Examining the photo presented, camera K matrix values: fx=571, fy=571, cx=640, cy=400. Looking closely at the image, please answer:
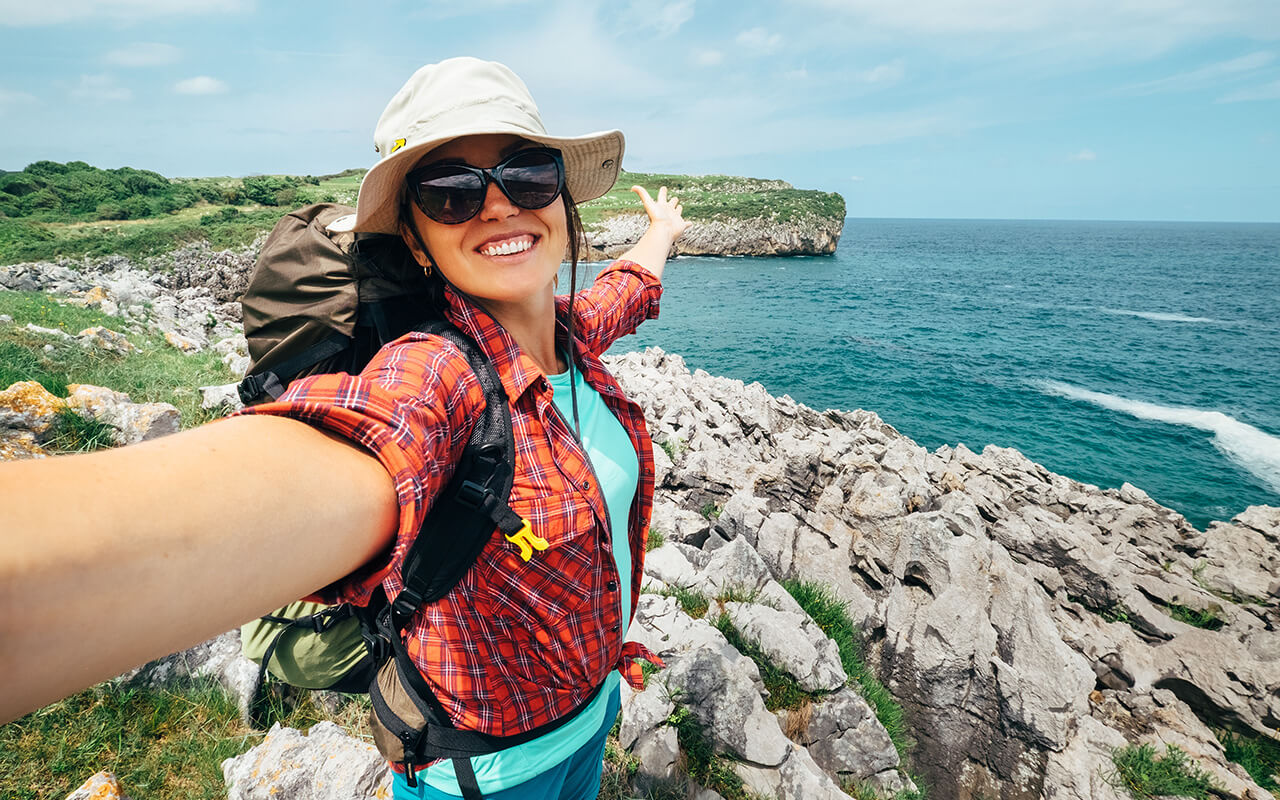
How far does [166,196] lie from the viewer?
147 ft

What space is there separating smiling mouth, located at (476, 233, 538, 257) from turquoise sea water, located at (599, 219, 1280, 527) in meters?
21.2

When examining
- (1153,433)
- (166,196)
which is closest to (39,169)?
(166,196)

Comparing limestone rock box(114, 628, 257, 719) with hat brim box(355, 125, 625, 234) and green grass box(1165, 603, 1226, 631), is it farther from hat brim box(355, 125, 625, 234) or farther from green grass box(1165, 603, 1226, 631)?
green grass box(1165, 603, 1226, 631)

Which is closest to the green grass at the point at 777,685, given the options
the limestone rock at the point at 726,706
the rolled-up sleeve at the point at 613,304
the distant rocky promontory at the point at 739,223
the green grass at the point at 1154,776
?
the limestone rock at the point at 726,706

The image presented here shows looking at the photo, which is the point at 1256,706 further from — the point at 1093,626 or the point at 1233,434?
the point at 1233,434

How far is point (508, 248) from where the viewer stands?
5.21 feet

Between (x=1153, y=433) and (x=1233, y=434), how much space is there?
3179 mm

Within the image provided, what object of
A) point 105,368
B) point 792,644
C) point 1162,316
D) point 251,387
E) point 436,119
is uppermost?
point 436,119

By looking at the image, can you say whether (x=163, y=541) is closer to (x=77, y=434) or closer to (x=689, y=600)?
(x=689, y=600)

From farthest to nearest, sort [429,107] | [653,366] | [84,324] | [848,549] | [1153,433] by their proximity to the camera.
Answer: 1. [1153,433]
2. [653,366]
3. [84,324]
4. [848,549]
5. [429,107]

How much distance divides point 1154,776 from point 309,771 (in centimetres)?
688

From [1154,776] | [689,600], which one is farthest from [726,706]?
[1154,776]

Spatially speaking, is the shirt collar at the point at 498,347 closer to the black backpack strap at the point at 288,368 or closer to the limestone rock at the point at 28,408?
the black backpack strap at the point at 288,368

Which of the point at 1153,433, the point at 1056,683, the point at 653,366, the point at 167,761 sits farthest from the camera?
the point at 1153,433
